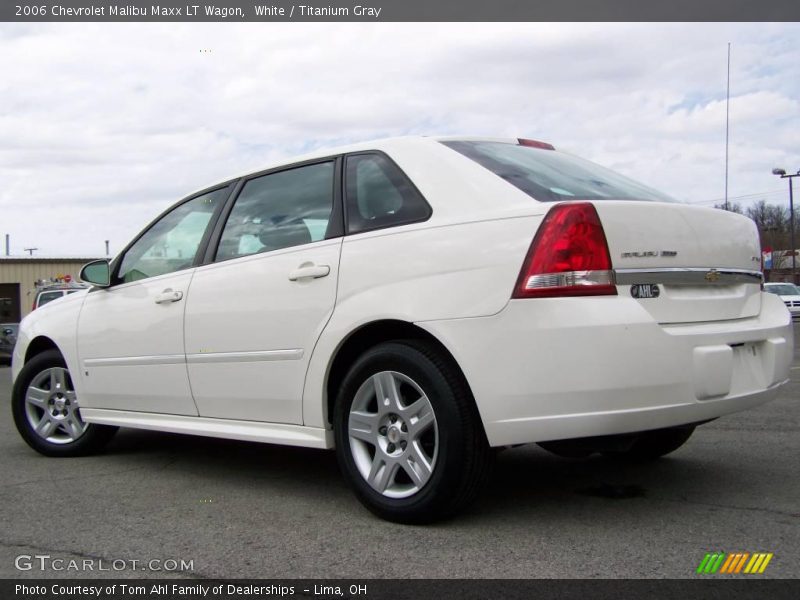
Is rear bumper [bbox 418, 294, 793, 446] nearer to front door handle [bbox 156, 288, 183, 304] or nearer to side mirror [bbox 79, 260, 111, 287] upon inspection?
front door handle [bbox 156, 288, 183, 304]

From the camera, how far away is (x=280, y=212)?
4.18m

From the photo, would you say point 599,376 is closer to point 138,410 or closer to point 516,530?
point 516,530

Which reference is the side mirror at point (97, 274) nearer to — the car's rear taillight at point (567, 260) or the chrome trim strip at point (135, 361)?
the chrome trim strip at point (135, 361)

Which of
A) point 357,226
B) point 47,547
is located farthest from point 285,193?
point 47,547

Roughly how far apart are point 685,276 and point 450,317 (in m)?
0.95

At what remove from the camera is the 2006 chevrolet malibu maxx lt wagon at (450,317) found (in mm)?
2996

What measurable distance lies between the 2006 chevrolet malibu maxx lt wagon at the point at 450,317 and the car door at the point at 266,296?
0.01 m

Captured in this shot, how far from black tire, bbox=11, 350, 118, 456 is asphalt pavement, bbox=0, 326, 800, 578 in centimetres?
25

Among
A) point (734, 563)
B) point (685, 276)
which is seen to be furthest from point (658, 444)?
point (734, 563)

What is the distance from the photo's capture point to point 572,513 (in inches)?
135

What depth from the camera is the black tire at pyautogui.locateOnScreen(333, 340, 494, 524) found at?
3127mm

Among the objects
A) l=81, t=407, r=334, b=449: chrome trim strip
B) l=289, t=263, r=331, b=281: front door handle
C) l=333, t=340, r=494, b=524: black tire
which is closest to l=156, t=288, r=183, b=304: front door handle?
l=81, t=407, r=334, b=449: chrome trim strip

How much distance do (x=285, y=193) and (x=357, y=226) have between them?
2.26 feet

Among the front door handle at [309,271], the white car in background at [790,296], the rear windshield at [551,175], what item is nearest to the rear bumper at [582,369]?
the rear windshield at [551,175]
